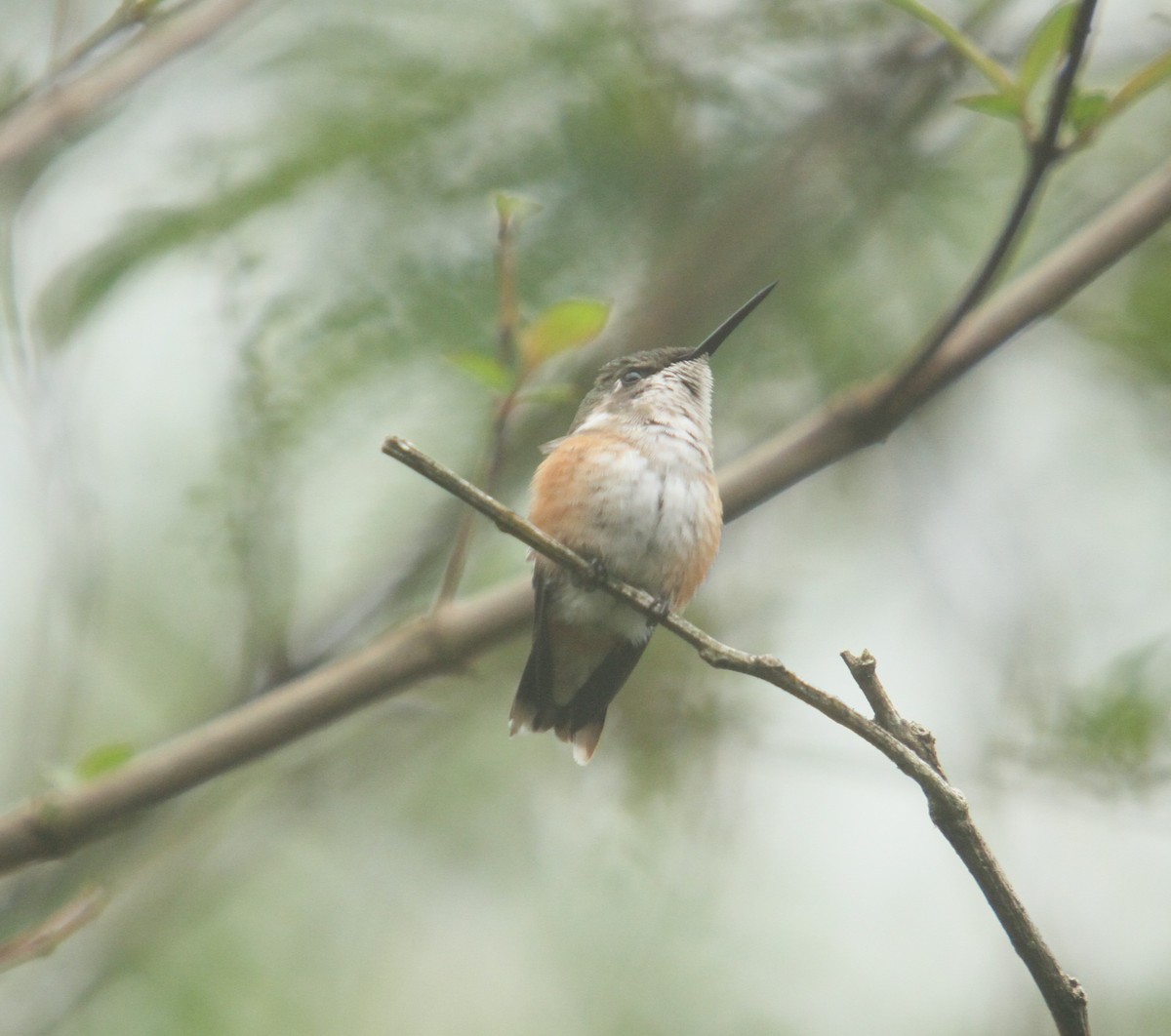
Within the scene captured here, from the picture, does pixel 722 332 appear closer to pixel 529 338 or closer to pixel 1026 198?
pixel 529 338

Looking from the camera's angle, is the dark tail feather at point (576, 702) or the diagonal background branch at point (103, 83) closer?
the diagonal background branch at point (103, 83)

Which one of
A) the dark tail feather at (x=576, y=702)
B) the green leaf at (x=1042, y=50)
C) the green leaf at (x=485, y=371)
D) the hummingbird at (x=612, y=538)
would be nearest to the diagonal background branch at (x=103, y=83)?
the green leaf at (x=485, y=371)

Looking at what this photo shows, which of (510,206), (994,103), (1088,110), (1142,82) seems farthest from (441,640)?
(1142,82)

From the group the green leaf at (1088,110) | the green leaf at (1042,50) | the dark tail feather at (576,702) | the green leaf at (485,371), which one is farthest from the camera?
the dark tail feather at (576,702)

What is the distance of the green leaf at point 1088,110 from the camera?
225cm

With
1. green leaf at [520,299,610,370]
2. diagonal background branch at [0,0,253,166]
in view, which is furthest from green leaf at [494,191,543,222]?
diagonal background branch at [0,0,253,166]

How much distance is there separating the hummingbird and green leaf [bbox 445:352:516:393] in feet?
3.64

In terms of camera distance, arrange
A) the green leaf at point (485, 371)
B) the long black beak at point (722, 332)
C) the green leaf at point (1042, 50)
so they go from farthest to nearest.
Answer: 1. the long black beak at point (722, 332)
2. the green leaf at point (485, 371)
3. the green leaf at point (1042, 50)

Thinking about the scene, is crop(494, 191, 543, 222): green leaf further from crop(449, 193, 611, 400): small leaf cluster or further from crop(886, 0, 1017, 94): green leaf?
crop(886, 0, 1017, 94): green leaf

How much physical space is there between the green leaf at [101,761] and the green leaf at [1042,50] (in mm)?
2228

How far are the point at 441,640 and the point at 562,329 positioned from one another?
2.57ft

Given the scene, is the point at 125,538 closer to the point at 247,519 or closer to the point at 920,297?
the point at 247,519

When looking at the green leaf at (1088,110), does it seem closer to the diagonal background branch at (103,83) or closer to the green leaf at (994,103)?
the green leaf at (994,103)

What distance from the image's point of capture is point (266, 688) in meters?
3.46
